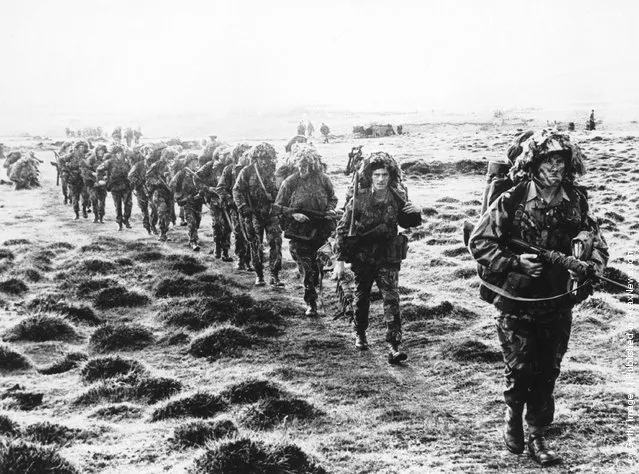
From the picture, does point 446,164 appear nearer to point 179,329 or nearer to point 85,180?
point 85,180

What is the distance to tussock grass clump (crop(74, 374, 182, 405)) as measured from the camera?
261 inches

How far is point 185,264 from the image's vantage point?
13.2m

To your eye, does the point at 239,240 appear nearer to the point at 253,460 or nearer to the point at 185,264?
the point at 185,264

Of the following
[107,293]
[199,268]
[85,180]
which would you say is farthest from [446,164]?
[107,293]

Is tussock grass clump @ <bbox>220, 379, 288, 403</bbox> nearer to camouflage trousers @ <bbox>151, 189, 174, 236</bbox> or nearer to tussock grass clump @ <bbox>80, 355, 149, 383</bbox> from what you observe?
tussock grass clump @ <bbox>80, 355, 149, 383</bbox>

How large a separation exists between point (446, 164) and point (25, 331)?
23722 mm

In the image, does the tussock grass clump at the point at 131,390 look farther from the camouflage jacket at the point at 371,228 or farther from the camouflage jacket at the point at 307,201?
the camouflage jacket at the point at 307,201

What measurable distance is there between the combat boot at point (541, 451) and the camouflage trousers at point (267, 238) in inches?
282

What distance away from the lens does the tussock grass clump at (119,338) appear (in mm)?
8367

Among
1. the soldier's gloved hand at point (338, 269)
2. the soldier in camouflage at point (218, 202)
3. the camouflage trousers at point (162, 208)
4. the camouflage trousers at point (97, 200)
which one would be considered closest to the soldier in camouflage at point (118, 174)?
the camouflage trousers at point (97, 200)

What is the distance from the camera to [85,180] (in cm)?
1992

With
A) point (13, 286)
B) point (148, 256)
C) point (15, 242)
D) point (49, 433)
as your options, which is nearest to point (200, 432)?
point (49, 433)

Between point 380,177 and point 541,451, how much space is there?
377cm

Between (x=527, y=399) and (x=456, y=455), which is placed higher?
(x=527, y=399)
